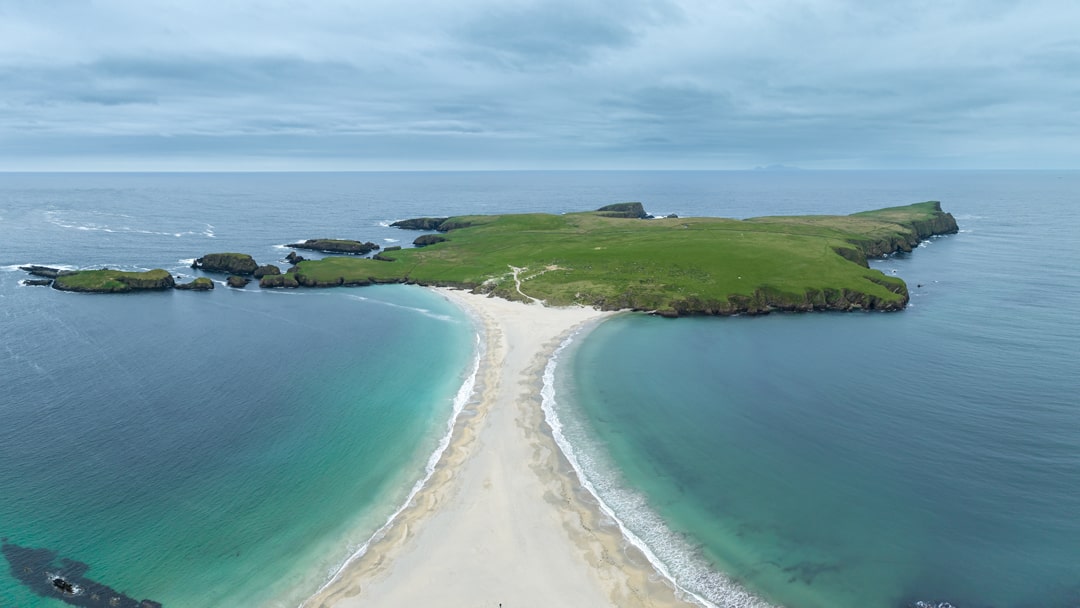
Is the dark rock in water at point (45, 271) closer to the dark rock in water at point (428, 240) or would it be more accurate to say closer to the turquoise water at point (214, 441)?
the turquoise water at point (214, 441)

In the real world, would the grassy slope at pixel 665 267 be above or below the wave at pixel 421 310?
above

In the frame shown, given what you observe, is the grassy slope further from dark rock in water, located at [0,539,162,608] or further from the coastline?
dark rock in water, located at [0,539,162,608]

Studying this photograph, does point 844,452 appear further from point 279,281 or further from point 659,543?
point 279,281

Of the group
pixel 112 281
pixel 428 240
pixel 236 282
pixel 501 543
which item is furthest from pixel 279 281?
pixel 501 543

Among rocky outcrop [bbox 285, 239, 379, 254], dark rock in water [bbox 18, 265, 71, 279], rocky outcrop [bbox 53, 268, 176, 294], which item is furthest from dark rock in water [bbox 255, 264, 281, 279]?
dark rock in water [bbox 18, 265, 71, 279]

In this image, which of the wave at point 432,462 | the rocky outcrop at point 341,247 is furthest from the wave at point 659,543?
the rocky outcrop at point 341,247

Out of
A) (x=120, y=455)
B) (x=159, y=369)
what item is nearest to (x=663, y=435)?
(x=120, y=455)

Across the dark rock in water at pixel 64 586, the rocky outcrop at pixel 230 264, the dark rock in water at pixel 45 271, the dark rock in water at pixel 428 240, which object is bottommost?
the dark rock in water at pixel 64 586
